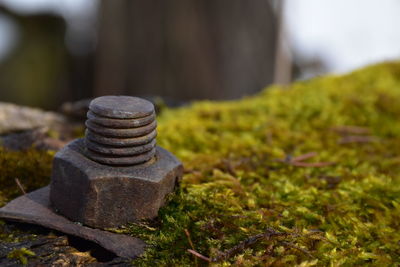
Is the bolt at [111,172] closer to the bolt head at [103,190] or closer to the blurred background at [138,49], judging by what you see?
the bolt head at [103,190]

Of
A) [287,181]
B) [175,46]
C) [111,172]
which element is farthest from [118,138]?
[175,46]

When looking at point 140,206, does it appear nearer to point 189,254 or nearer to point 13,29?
A: point 189,254

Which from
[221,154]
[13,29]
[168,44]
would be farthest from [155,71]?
[221,154]

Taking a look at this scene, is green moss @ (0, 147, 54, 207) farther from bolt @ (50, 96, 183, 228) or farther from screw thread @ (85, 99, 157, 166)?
screw thread @ (85, 99, 157, 166)

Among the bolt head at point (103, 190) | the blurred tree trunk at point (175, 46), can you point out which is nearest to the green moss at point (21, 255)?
the bolt head at point (103, 190)

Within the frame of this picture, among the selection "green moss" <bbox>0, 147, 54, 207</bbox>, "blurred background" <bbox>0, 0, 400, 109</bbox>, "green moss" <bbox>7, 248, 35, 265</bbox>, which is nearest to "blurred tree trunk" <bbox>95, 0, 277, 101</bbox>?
"blurred background" <bbox>0, 0, 400, 109</bbox>

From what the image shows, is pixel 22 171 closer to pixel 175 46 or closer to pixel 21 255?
pixel 21 255
